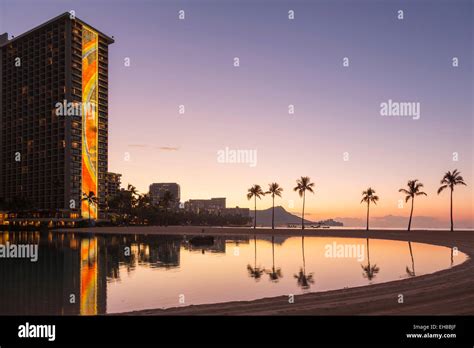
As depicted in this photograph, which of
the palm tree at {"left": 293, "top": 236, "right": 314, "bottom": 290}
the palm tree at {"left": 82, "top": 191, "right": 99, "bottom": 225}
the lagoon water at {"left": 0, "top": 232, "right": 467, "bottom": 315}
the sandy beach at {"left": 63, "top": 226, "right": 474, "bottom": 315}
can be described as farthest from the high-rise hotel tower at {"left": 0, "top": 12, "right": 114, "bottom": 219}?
the sandy beach at {"left": 63, "top": 226, "right": 474, "bottom": 315}

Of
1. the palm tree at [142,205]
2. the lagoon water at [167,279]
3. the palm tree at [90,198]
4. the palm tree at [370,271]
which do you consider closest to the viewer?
the lagoon water at [167,279]

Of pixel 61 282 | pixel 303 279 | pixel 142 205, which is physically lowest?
pixel 142 205

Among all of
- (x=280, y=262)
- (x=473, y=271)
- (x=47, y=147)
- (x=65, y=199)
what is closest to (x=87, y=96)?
(x=47, y=147)

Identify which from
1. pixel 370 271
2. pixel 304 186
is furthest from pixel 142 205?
pixel 370 271

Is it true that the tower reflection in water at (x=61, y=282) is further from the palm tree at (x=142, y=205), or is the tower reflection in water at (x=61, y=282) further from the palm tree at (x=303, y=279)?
the palm tree at (x=142, y=205)

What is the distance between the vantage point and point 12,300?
20.2 metres

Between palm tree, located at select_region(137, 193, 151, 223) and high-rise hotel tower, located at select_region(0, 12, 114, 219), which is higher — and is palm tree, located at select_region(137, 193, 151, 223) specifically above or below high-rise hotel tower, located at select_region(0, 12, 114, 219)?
below

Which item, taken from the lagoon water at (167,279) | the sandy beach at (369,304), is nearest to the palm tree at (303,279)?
the lagoon water at (167,279)

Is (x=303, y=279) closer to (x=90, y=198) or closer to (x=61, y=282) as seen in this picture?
(x=61, y=282)

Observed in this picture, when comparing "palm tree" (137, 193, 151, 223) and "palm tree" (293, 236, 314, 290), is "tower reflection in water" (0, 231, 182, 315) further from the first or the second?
"palm tree" (137, 193, 151, 223)

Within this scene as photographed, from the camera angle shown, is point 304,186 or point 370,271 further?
point 304,186

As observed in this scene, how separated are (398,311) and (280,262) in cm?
2262

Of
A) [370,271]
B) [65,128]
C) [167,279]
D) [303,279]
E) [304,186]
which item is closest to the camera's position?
[303,279]
